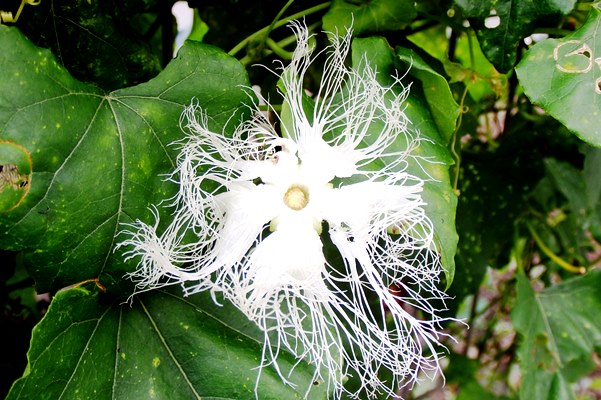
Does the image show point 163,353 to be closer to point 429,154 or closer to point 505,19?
point 429,154

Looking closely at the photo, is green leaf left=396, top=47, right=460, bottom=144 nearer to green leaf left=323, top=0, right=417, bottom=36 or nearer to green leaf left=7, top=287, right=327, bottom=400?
green leaf left=323, top=0, right=417, bottom=36

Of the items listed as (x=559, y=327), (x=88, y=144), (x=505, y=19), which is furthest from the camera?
(x=559, y=327)

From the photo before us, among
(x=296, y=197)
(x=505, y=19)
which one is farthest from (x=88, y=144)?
(x=505, y=19)

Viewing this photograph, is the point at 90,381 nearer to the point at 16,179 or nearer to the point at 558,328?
the point at 16,179

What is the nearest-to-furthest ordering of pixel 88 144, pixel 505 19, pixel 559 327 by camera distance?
pixel 88 144
pixel 505 19
pixel 559 327

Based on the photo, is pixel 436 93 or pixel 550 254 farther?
pixel 550 254

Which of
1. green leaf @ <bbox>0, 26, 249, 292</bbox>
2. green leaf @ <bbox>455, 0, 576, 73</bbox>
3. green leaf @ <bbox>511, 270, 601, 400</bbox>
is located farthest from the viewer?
green leaf @ <bbox>511, 270, 601, 400</bbox>

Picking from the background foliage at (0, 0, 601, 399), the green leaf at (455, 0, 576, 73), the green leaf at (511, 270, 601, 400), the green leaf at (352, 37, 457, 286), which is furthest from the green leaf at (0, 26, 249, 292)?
the green leaf at (511, 270, 601, 400)
